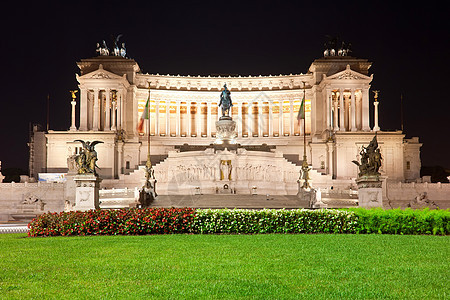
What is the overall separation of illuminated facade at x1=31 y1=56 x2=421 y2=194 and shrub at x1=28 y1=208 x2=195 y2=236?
122 ft

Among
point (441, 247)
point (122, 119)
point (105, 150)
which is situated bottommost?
point (441, 247)

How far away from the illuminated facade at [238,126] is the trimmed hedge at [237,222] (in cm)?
3716

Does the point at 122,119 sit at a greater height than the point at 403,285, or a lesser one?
greater

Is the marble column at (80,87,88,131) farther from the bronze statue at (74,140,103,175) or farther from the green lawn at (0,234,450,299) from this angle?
the green lawn at (0,234,450,299)

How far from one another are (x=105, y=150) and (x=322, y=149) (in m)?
33.2

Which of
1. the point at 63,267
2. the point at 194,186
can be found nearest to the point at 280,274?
the point at 63,267

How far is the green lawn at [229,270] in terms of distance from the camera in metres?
10.6

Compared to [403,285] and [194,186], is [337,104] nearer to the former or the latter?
[194,186]

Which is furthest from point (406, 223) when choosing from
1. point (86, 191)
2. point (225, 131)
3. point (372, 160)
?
point (225, 131)

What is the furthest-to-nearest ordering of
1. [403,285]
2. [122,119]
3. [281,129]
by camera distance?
[281,129] → [122,119] → [403,285]

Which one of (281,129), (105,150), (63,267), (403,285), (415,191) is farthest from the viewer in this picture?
(281,129)

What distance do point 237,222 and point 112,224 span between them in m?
5.90

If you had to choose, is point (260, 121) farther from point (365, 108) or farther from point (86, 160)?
point (86, 160)

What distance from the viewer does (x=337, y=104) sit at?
8931 cm
